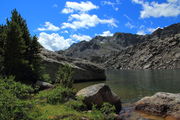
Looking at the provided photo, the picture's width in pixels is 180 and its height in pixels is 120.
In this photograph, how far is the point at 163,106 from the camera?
23141 millimetres

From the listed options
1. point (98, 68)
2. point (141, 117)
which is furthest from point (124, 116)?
point (98, 68)

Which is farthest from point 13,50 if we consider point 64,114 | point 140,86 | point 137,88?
point 140,86

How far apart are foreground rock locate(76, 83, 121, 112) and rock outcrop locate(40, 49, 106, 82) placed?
31.5 m

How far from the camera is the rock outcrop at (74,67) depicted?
5600cm

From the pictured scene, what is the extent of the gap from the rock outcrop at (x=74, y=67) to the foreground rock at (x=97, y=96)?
1239 inches

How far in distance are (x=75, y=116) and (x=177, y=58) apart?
182561mm

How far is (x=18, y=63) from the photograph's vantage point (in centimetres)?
3105

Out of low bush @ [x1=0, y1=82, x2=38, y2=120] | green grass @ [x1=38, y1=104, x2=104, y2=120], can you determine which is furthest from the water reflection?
low bush @ [x1=0, y1=82, x2=38, y2=120]

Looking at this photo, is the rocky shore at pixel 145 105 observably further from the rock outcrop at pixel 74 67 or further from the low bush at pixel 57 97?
the rock outcrop at pixel 74 67

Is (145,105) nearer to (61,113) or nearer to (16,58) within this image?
(61,113)

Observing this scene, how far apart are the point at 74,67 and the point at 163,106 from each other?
4020 cm

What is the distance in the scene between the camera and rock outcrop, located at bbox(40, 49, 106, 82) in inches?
2205

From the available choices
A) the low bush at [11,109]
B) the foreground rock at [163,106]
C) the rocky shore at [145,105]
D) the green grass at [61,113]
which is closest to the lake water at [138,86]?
the rocky shore at [145,105]

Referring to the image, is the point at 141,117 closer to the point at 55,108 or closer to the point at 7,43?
the point at 55,108
